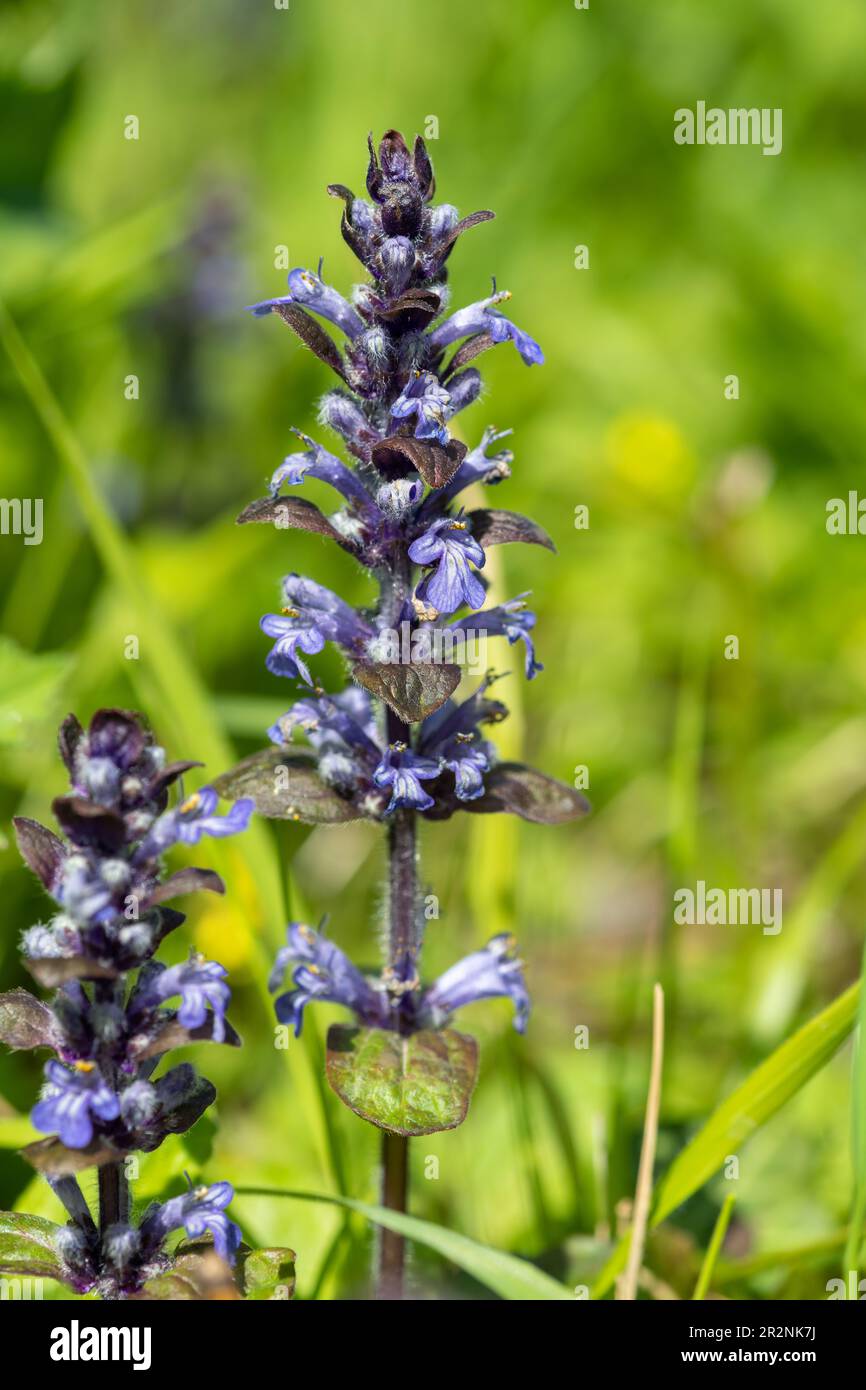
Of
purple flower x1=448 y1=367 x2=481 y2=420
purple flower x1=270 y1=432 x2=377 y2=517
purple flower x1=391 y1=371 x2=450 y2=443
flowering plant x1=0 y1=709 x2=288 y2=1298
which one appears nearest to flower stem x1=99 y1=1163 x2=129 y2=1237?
flowering plant x1=0 y1=709 x2=288 y2=1298

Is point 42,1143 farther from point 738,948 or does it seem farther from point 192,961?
point 738,948

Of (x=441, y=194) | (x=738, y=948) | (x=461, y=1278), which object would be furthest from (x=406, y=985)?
(x=441, y=194)

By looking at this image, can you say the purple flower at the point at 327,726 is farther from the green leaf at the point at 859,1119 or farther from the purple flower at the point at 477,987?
the green leaf at the point at 859,1119

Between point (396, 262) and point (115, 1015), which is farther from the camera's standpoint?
point (396, 262)

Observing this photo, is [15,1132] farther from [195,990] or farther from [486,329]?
[486,329]
